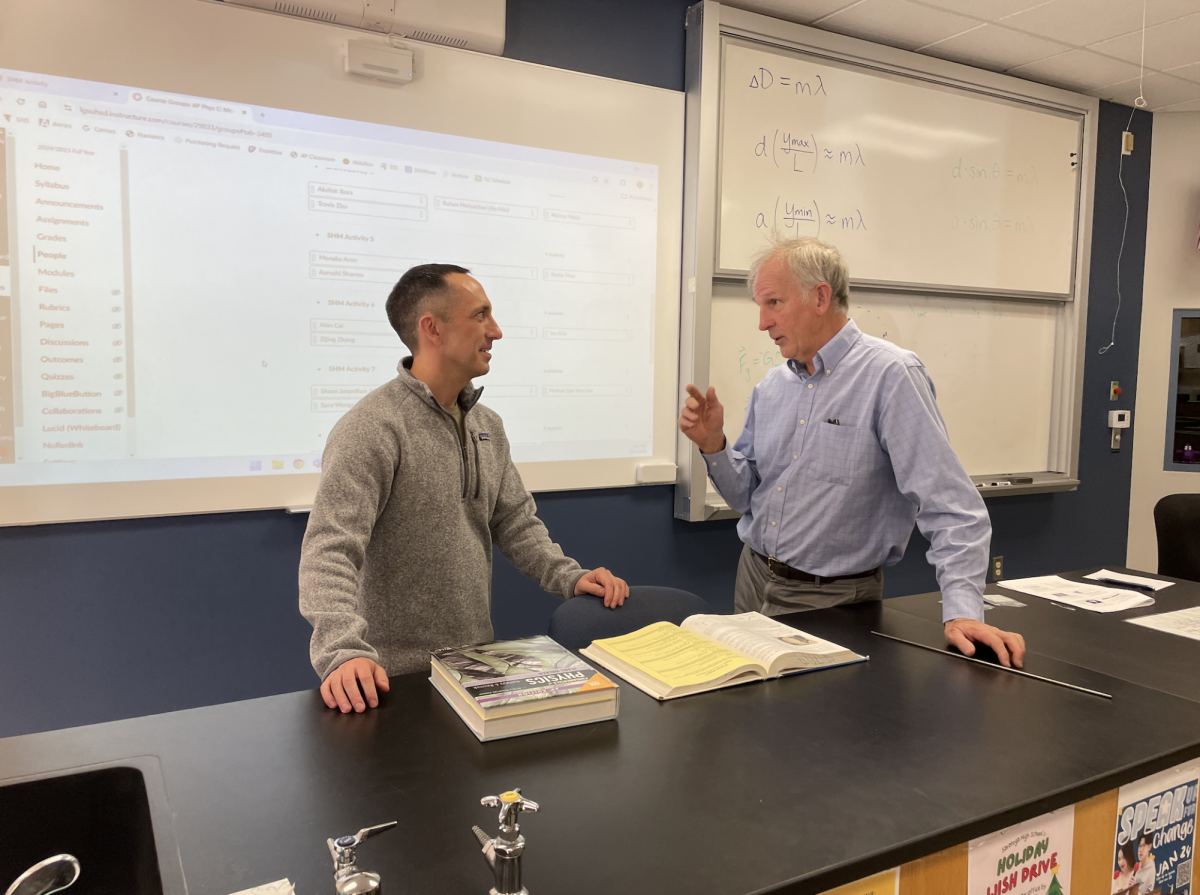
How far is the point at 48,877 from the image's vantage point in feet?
2.85

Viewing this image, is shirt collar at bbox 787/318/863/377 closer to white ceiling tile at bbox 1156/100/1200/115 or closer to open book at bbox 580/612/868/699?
open book at bbox 580/612/868/699

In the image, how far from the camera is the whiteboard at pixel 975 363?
3.40 metres

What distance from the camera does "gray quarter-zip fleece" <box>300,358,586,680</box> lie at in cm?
153

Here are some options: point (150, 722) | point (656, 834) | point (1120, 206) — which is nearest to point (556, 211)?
point (150, 722)

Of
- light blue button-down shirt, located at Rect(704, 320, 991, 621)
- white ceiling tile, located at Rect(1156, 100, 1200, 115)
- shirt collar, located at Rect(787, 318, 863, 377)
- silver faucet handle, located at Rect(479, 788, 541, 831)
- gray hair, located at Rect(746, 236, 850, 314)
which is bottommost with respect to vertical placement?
silver faucet handle, located at Rect(479, 788, 541, 831)

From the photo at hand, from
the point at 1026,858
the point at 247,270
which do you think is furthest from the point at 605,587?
the point at 247,270

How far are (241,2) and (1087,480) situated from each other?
4.57 m

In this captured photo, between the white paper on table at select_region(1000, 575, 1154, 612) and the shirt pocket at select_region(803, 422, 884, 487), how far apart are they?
62 cm

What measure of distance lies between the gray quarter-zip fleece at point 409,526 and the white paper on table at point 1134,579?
1.57 m

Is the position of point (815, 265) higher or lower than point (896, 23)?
lower

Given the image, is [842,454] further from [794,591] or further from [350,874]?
[350,874]

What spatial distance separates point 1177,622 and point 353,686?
184 centimetres

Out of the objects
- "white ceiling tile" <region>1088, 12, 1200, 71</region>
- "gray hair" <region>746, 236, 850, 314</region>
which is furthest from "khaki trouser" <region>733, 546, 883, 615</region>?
"white ceiling tile" <region>1088, 12, 1200, 71</region>

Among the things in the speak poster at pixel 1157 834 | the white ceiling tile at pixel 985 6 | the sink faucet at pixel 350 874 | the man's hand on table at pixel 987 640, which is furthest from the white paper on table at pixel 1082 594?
the white ceiling tile at pixel 985 6
